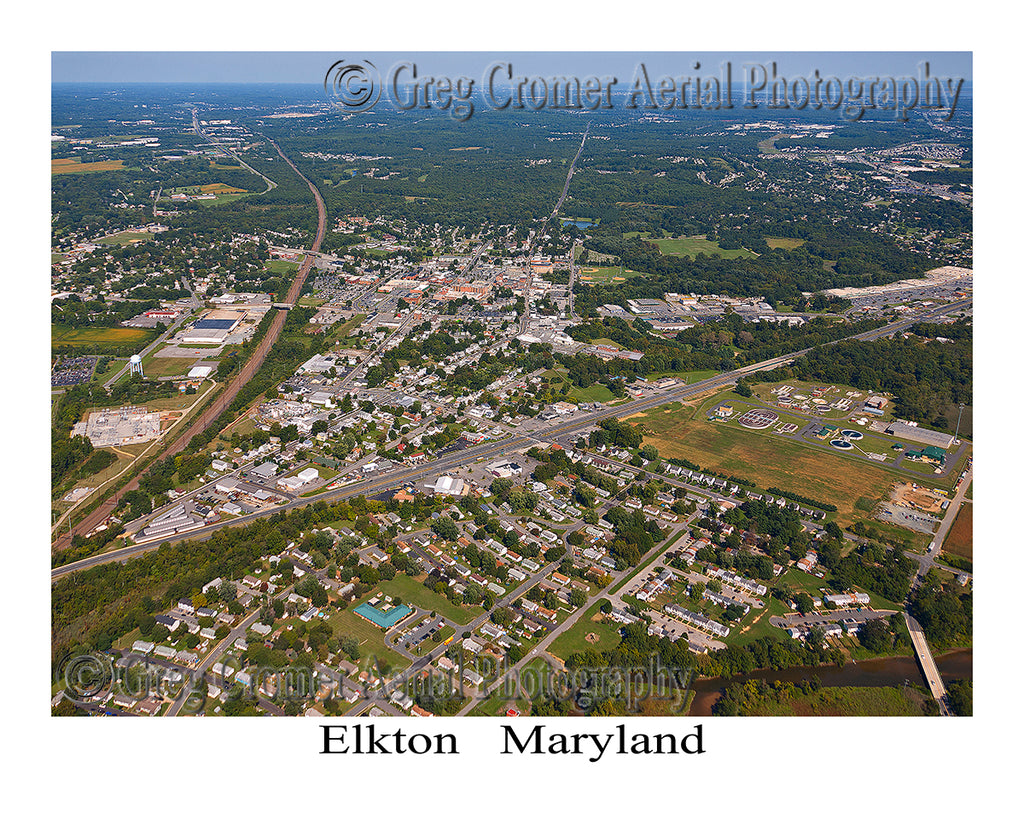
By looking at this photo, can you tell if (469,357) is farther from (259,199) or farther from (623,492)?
(259,199)

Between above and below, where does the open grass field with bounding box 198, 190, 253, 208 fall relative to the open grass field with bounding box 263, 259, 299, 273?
above

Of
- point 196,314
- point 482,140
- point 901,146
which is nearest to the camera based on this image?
point 196,314

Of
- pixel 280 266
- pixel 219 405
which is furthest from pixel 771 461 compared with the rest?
pixel 280 266

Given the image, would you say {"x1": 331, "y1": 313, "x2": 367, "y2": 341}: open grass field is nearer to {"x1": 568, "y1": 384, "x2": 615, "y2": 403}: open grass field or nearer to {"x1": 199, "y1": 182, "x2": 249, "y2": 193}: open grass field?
{"x1": 568, "y1": 384, "x2": 615, "y2": 403}: open grass field

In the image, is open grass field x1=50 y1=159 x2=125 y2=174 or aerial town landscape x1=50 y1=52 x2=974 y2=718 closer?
aerial town landscape x1=50 y1=52 x2=974 y2=718

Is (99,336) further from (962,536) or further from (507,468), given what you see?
(962,536)

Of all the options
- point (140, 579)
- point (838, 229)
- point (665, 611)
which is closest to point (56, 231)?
point (140, 579)
